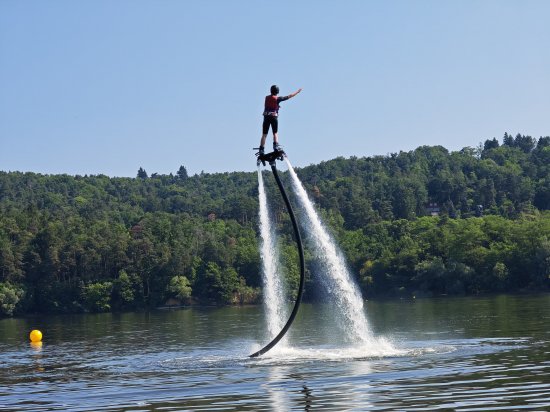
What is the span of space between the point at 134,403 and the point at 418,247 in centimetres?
12365

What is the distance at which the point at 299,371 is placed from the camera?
42812mm

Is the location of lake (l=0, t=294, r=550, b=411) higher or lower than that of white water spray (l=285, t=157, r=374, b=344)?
lower

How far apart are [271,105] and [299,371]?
12481mm

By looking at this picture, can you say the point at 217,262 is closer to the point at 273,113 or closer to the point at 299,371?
the point at 299,371

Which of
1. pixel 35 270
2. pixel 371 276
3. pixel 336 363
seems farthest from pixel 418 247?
pixel 336 363

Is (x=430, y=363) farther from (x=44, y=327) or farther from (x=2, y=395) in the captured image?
(x=44, y=327)

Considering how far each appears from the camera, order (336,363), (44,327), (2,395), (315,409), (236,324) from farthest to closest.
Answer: (44,327) → (236,324) → (336,363) → (2,395) → (315,409)

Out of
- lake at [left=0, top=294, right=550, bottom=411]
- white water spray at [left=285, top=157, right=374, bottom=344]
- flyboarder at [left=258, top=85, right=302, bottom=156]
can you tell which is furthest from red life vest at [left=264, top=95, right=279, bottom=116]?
lake at [left=0, top=294, right=550, bottom=411]

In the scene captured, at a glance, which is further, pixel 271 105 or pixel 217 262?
pixel 217 262

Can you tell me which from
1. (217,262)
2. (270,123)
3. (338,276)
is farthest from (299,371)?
(217,262)

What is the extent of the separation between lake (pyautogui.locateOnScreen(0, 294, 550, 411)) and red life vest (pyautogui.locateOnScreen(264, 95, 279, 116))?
10.3 m

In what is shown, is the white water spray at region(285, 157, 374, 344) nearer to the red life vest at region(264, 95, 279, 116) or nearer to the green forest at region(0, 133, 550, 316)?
the red life vest at region(264, 95, 279, 116)

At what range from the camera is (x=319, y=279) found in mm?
150375

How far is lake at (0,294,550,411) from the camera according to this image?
34312 millimetres
